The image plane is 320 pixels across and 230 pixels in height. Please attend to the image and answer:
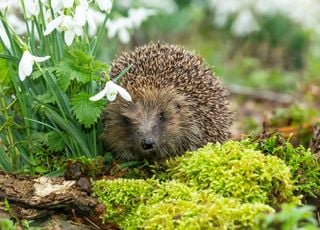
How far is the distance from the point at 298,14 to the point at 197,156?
1036 centimetres

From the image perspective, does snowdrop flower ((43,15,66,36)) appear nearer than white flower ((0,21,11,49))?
Yes

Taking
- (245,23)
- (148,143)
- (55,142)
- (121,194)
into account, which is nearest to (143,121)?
(148,143)

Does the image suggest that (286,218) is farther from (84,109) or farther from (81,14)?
(81,14)

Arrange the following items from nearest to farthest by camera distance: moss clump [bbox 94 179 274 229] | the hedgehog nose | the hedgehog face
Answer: moss clump [bbox 94 179 274 229], the hedgehog nose, the hedgehog face

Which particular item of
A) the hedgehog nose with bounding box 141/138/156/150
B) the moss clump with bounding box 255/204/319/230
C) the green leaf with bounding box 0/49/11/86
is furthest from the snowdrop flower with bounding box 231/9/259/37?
the moss clump with bounding box 255/204/319/230

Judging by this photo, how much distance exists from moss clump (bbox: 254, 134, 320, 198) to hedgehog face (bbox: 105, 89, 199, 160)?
3.16 feet

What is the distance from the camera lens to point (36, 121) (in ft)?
18.6

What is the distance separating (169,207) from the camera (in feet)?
15.7

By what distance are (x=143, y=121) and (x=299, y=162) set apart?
4.47 feet

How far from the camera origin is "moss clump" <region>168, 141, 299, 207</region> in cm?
499

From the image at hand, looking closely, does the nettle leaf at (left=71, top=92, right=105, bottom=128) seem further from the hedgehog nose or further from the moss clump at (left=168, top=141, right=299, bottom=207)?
the moss clump at (left=168, top=141, right=299, bottom=207)

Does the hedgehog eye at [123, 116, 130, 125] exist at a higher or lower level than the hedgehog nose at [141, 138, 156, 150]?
higher

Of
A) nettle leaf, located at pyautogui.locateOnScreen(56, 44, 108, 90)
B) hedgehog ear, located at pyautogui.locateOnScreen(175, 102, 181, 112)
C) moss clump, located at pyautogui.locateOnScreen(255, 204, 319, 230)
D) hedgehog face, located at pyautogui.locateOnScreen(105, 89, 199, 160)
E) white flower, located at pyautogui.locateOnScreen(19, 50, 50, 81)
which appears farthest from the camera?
hedgehog ear, located at pyautogui.locateOnScreen(175, 102, 181, 112)

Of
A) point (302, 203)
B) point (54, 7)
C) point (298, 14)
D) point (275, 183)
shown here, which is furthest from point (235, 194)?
point (298, 14)
